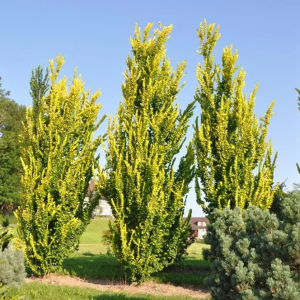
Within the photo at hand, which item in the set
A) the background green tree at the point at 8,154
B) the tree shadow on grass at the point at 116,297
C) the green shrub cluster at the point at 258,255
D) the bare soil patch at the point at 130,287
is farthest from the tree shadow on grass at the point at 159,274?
the background green tree at the point at 8,154

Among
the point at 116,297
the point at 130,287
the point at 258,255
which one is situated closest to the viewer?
the point at 258,255

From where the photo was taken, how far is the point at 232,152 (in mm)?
12117

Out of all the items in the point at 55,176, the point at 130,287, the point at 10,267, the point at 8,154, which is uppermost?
the point at 8,154

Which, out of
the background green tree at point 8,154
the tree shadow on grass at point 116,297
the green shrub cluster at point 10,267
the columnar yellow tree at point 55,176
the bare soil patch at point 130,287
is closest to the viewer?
the green shrub cluster at point 10,267

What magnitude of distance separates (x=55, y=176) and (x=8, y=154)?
42806 millimetres

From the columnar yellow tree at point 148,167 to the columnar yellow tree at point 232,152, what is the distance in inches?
35.6

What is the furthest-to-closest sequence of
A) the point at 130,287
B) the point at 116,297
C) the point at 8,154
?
the point at 8,154 → the point at 130,287 → the point at 116,297

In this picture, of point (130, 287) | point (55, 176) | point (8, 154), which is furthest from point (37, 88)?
point (8, 154)

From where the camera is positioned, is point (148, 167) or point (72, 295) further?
point (148, 167)

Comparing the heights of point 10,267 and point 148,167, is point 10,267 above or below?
below

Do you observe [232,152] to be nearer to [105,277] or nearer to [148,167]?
[148,167]

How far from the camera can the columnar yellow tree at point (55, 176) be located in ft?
42.7

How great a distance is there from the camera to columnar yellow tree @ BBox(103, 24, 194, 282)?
1185 cm

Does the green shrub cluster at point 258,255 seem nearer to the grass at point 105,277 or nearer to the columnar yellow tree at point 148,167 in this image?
the grass at point 105,277
